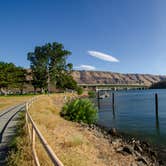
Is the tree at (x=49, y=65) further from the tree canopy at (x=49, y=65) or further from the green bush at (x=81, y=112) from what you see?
the green bush at (x=81, y=112)

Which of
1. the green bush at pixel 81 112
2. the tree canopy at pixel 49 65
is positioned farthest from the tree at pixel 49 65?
the green bush at pixel 81 112

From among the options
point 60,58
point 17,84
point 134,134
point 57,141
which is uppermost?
point 60,58

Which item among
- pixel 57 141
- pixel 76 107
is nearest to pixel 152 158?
pixel 57 141

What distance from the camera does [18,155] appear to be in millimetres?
8438

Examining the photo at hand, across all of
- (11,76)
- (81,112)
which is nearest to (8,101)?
(11,76)

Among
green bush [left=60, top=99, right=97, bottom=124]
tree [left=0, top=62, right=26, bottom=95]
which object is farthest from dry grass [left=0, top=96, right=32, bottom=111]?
tree [left=0, top=62, right=26, bottom=95]

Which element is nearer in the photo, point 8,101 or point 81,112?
point 81,112

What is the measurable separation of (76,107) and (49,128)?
11.8 m

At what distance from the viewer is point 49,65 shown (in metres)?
82.0

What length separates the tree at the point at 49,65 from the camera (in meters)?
78.9

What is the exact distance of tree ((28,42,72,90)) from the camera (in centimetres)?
7894

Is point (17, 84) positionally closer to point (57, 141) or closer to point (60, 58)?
point (60, 58)

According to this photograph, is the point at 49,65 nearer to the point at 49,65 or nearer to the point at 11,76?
the point at 49,65

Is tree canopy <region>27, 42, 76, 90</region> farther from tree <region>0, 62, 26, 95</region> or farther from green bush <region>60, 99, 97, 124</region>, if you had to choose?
green bush <region>60, 99, 97, 124</region>
